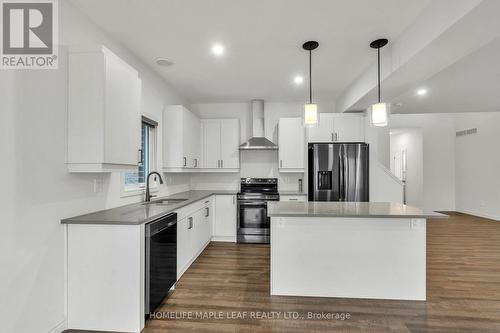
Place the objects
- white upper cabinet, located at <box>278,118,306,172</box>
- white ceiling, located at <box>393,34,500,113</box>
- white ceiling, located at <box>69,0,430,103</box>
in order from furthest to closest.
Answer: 1. white upper cabinet, located at <box>278,118,306,172</box>
2. white ceiling, located at <box>393,34,500,113</box>
3. white ceiling, located at <box>69,0,430,103</box>

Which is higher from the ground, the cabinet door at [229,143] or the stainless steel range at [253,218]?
the cabinet door at [229,143]

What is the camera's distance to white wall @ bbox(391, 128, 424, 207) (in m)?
7.89

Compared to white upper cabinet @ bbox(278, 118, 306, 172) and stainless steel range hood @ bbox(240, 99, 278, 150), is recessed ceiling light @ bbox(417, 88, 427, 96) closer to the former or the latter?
white upper cabinet @ bbox(278, 118, 306, 172)

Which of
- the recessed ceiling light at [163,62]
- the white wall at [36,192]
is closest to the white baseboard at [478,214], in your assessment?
the recessed ceiling light at [163,62]

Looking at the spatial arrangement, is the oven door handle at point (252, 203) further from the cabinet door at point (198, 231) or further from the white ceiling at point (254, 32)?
the white ceiling at point (254, 32)

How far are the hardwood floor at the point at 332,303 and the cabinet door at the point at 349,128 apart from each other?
2.12 metres

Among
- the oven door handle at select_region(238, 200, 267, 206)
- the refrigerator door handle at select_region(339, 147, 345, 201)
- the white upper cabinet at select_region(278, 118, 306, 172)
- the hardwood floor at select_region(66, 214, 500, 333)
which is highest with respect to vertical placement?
the white upper cabinet at select_region(278, 118, 306, 172)

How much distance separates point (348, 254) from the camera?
105 inches

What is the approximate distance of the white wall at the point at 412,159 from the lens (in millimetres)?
7891

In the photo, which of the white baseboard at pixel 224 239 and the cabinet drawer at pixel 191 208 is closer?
the cabinet drawer at pixel 191 208

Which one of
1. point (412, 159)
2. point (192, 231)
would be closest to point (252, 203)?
point (192, 231)

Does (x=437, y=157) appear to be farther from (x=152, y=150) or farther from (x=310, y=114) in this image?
(x=152, y=150)

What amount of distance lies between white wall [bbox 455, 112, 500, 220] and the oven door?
20.2 feet

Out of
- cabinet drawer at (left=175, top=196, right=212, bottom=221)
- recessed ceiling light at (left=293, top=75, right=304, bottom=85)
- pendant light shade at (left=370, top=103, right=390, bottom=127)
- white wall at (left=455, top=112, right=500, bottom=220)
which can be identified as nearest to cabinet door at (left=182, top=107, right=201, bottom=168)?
cabinet drawer at (left=175, top=196, right=212, bottom=221)
